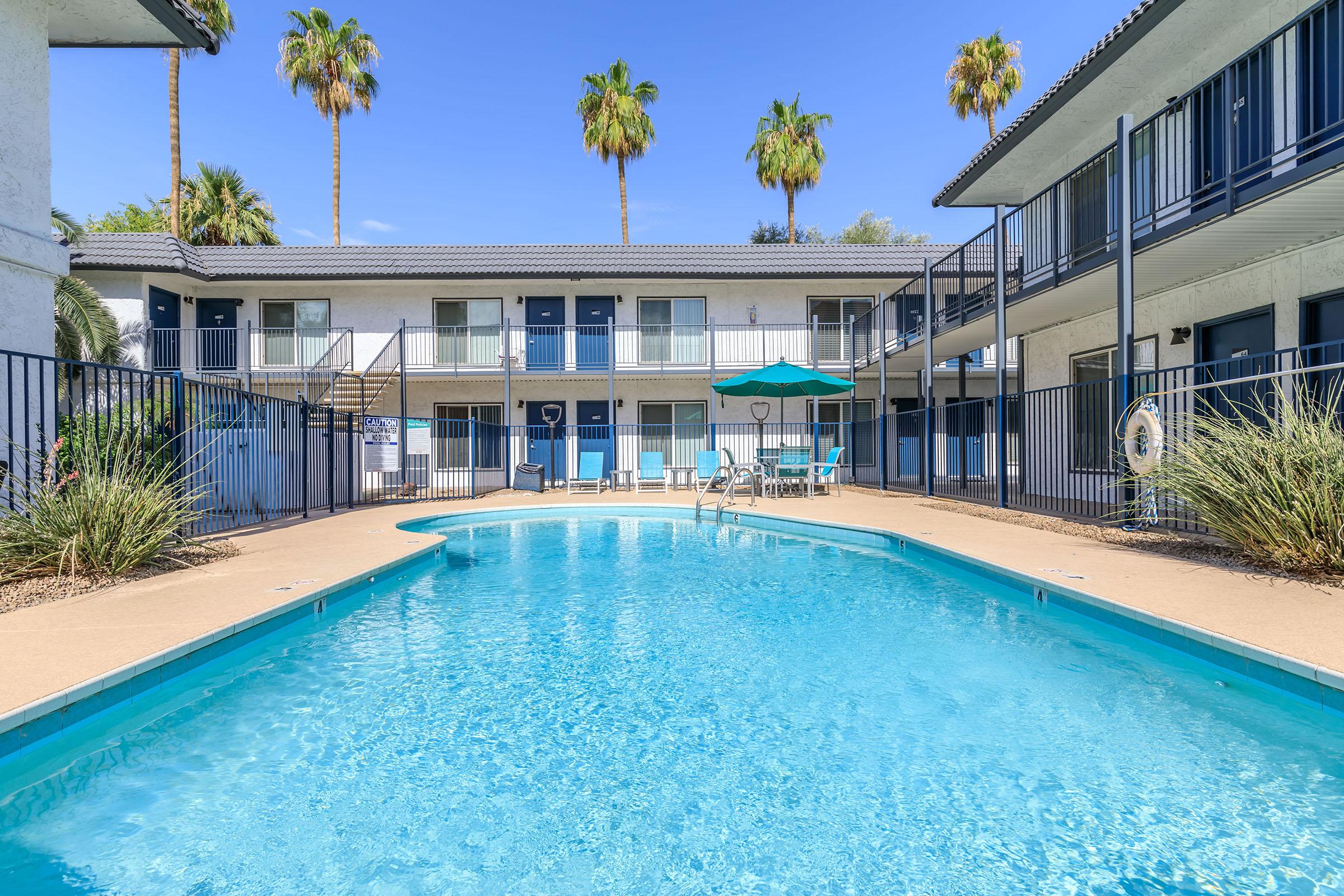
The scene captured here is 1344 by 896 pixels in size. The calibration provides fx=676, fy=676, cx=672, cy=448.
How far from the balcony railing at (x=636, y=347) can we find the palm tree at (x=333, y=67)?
30.5ft

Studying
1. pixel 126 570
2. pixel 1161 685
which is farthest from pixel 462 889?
pixel 126 570

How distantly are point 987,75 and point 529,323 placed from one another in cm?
1963

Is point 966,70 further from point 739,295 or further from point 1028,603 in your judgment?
point 1028,603

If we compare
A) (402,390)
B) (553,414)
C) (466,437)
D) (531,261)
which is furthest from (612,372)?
(402,390)

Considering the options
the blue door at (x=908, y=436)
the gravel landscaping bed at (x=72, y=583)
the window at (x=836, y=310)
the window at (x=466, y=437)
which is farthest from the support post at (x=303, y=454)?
the blue door at (x=908, y=436)

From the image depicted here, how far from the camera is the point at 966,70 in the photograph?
2509 cm

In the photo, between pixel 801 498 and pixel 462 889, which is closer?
pixel 462 889

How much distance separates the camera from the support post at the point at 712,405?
54.9 feet

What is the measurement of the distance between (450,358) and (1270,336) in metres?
16.2

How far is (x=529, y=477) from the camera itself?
15711 millimetres

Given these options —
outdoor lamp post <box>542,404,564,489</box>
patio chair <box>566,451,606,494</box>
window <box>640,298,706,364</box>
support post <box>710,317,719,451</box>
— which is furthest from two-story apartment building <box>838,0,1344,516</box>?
outdoor lamp post <box>542,404,564,489</box>

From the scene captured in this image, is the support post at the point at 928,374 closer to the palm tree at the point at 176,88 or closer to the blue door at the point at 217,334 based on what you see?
the blue door at the point at 217,334

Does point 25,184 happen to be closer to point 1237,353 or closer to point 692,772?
point 692,772

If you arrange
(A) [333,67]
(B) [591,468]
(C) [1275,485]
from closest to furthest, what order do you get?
(C) [1275,485] → (B) [591,468] → (A) [333,67]
